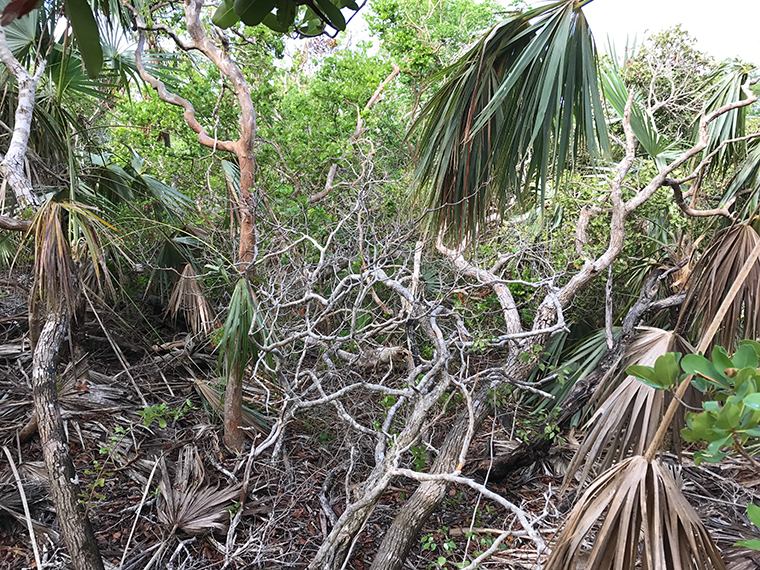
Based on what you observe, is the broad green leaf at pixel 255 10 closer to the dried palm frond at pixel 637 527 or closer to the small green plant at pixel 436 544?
the dried palm frond at pixel 637 527

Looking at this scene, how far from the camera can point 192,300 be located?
12.1 ft

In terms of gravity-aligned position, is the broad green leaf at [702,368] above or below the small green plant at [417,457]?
above

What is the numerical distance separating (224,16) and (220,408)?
10.6 ft

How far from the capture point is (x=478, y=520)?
3.25 m

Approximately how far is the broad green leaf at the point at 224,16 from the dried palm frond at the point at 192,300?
325 centimetres

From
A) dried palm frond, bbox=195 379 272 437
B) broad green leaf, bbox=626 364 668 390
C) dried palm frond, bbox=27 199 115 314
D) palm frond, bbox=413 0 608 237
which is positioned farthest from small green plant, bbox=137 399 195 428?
broad green leaf, bbox=626 364 668 390

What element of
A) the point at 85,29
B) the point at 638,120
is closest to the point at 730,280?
the point at 85,29

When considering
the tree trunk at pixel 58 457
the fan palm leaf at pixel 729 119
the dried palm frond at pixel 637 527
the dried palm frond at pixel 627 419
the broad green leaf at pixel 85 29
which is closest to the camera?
the broad green leaf at pixel 85 29

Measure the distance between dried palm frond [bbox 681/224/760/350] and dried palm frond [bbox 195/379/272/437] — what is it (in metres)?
2.73

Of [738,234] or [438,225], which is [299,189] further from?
[738,234]

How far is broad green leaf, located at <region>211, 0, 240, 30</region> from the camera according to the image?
549mm

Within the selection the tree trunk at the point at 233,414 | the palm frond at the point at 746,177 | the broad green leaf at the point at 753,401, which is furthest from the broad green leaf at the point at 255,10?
the palm frond at the point at 746,177

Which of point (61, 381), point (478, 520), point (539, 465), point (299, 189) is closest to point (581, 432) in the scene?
point (539, 465)

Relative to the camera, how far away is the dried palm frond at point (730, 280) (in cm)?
182
